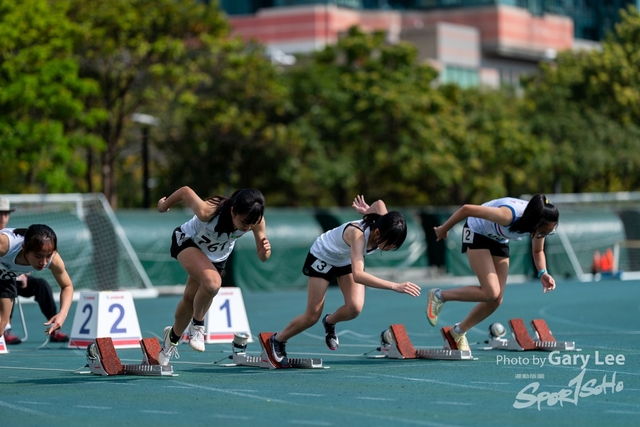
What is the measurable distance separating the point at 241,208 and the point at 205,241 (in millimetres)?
818

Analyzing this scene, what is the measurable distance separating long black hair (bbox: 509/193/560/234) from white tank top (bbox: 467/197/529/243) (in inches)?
7.3

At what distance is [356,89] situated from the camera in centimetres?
4650

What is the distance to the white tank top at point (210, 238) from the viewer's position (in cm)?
1088

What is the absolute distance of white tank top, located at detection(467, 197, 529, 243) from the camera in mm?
11992

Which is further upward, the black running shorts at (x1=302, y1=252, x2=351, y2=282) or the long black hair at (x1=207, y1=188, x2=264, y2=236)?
the long black hair at (x1=207, y1=188, x2=264, y2=236)

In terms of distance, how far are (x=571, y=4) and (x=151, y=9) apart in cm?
7473

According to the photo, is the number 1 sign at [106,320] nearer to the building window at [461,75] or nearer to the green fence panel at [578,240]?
the green fence panel at [578,240]

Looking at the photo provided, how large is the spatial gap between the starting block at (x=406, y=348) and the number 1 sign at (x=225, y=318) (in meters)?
3.51

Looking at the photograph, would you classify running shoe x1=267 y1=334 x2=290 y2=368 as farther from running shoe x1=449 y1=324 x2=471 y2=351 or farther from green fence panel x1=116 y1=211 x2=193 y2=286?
green fence panel x1=116 y1=211 x2=193 y2=286

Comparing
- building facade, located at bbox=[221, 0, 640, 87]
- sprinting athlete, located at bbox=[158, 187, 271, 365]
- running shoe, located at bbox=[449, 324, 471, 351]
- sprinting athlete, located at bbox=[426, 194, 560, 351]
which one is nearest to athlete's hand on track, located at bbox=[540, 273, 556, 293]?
sprinting athlete, located at bbox=[426, 194, 560, 351]

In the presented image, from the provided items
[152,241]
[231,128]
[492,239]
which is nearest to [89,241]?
[152,241]

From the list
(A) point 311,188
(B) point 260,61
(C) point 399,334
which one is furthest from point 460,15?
(C) point 399,334

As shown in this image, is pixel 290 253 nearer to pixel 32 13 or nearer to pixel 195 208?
pixel 32 13

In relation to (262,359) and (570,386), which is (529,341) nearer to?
(262,359)
